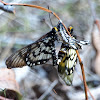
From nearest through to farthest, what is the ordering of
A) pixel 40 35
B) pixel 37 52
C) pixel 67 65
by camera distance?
pixel 37 52
pixel 67 65
pixel 40 35

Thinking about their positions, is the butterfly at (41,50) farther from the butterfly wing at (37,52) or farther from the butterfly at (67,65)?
the butterfly at (67,65)

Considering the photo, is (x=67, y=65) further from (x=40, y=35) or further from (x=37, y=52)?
(x=40, y=35)

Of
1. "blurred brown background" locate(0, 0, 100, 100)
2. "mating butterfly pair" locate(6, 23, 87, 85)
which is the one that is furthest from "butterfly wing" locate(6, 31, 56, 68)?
"blurred brown background" locate(0, 0, 100, 100)

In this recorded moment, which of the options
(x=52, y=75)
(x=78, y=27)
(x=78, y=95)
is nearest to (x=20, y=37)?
(x=52, y=75)

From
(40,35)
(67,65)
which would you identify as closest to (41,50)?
(67,65)

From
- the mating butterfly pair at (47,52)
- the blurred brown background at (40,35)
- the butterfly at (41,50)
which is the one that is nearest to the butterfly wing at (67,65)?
the mating butterfly pair at (47,52)

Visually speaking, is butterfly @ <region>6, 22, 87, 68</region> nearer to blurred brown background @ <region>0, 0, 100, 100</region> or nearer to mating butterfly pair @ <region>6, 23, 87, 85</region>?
mating butterfly pair @ <region>6, 23, 87, 85</region>

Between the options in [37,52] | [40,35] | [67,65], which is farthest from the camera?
[40,35]

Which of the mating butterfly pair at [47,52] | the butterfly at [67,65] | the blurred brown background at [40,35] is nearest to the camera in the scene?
the mating butterfly pair at [47,52]

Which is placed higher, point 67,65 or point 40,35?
point 40,35
